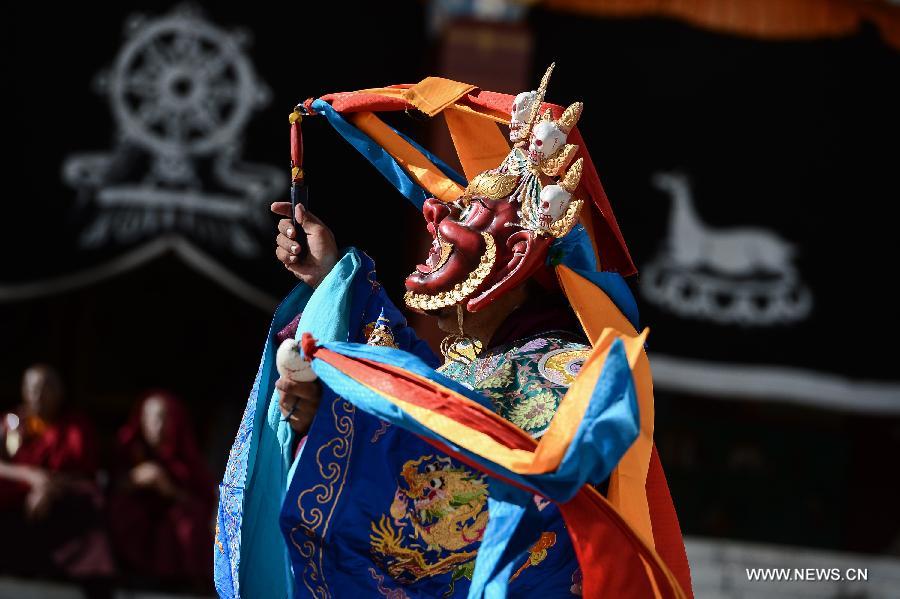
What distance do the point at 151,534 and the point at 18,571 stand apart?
0.59m

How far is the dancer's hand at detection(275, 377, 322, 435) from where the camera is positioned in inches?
121

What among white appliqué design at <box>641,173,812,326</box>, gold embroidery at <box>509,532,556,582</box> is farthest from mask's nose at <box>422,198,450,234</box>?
white appliqué design at <box>641,173,812,326</box>

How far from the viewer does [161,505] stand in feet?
23.9

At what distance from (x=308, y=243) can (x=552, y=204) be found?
552 millimetres

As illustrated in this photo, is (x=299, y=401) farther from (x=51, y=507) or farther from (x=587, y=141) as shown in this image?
(x=587, y=141)

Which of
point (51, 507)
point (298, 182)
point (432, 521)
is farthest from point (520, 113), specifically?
point (51, 507)

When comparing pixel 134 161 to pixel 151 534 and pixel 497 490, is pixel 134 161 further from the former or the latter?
pixel 497 490

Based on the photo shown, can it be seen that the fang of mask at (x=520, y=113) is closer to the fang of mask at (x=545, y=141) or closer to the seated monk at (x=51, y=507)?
the fang of mask at (x=545, y=141)

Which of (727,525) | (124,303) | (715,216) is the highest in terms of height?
(715,216)

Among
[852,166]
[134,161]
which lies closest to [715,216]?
[852,166]

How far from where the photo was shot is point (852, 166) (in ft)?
A: 25.5
